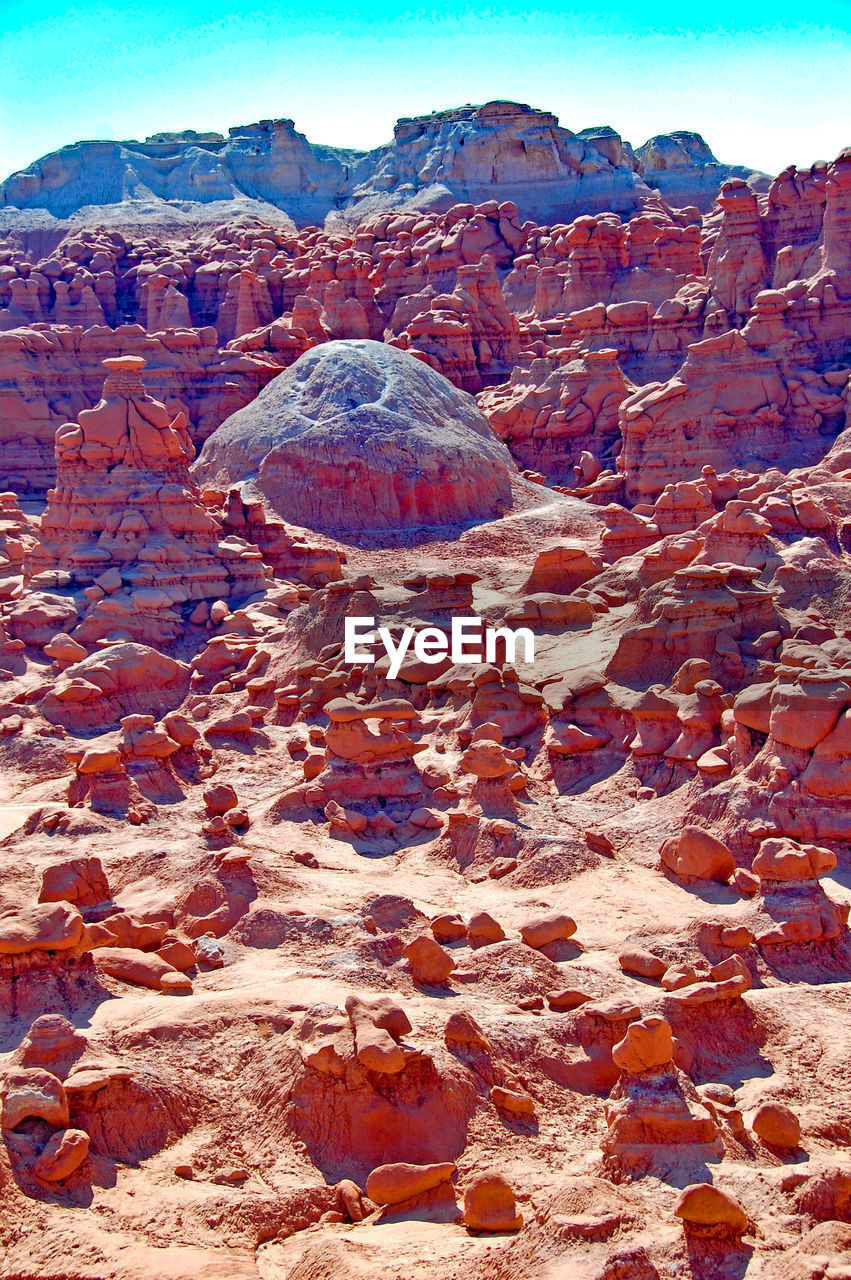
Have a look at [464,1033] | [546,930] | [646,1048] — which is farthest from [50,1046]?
[546,930]

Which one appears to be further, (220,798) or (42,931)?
(220,798)

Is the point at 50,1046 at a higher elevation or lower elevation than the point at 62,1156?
higher

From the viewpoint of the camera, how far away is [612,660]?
1217cm

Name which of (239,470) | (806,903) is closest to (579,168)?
(239,470)

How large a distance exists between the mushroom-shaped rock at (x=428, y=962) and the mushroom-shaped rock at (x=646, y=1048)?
4.46ft

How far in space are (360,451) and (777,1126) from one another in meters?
16.9

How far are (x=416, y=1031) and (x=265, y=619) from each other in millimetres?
10163

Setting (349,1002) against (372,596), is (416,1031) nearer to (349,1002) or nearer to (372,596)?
(349,1002)

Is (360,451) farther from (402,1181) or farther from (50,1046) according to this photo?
(402,1181)

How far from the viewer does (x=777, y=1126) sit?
5973 mm

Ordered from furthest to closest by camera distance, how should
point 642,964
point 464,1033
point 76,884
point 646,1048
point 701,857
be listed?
point 701,857 < point 76,884 < point 642,964 < point 464,1033 < point 646,1048

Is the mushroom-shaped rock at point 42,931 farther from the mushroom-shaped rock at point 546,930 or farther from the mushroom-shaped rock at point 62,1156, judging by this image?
the mushroom-shaped rock at point 546,930

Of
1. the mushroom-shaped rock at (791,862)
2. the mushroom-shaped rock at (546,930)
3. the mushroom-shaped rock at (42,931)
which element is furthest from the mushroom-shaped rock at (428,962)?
the mushroom-shaped rock at (791,862)

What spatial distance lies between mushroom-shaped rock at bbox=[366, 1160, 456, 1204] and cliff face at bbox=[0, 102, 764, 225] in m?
44.2
